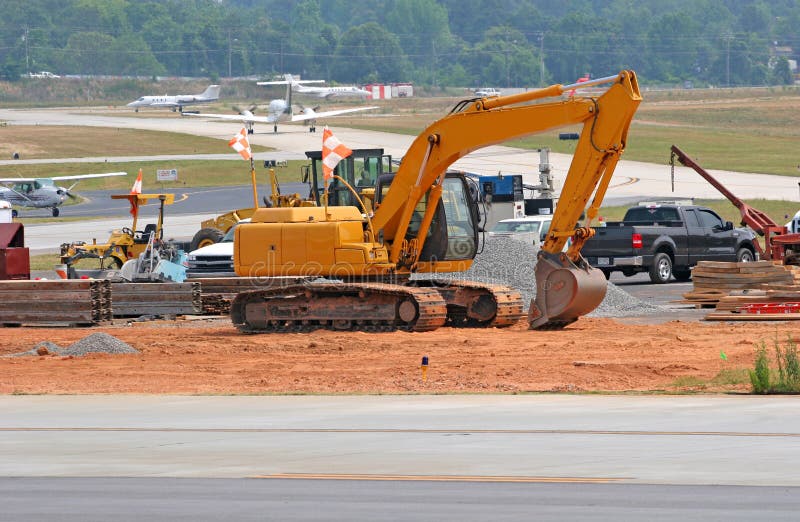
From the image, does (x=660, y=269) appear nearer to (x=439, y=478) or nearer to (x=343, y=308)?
(x=343, y=308)

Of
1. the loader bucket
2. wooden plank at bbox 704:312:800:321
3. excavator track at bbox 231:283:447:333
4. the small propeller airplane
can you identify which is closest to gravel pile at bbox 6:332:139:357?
excavator track at bbox 231:283:447:333

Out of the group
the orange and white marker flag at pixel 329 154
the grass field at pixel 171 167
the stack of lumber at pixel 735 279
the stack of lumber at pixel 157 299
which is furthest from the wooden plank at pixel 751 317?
the grass field at pixel 171 167

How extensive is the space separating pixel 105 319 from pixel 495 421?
15.3 metres

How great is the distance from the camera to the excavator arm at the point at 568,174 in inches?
907

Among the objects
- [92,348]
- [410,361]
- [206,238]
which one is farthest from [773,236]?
[92,348]

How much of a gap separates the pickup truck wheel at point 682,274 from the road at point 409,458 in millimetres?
21511

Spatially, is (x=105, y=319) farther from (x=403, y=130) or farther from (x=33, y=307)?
(x=403, y=130)

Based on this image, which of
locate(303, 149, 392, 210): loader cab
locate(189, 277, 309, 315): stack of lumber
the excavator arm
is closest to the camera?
the excavator arm

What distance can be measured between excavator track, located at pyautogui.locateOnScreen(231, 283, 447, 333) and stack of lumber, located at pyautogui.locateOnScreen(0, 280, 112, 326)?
365 cm

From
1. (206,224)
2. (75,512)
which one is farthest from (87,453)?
(206,224)

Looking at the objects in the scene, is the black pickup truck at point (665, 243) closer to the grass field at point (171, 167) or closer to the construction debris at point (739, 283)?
the construction debris at point (739, 283)

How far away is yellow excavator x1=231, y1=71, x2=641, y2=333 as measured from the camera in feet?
78.3

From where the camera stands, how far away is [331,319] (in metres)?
25.1

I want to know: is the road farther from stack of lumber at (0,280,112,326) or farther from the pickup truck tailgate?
the pickup truck tailgate
